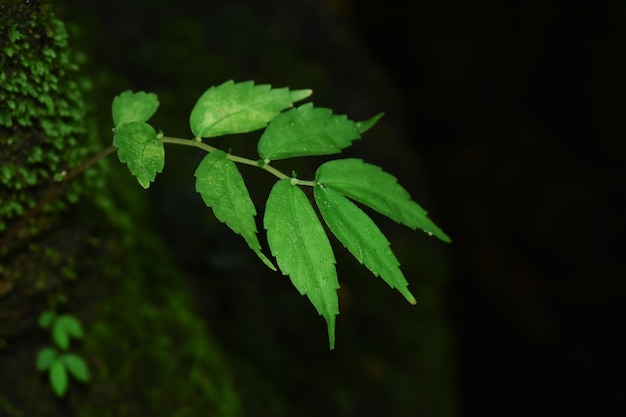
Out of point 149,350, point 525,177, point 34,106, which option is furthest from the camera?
point 525,177

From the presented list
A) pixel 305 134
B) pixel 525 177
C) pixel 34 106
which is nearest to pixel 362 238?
pixel 305 134

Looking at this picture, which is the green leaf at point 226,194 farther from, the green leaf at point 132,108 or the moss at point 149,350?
the moss at point 149,350

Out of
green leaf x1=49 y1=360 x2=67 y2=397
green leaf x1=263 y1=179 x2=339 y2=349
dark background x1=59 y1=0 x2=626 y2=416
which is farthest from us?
dark background x1=59 y1=0 x2=626 y2=416

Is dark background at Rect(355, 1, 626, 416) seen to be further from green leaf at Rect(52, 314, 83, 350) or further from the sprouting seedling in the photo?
the sprouting seedling

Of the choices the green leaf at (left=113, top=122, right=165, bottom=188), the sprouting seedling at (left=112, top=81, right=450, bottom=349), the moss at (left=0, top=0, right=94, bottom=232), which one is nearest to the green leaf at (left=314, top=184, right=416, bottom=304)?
the sprouting seedling at (left=112, top=81, right=450, bottom=349)

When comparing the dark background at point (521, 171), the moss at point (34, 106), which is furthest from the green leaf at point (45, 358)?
the dark background at point (521, 171)

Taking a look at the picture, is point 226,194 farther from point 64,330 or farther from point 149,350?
point 149,350
